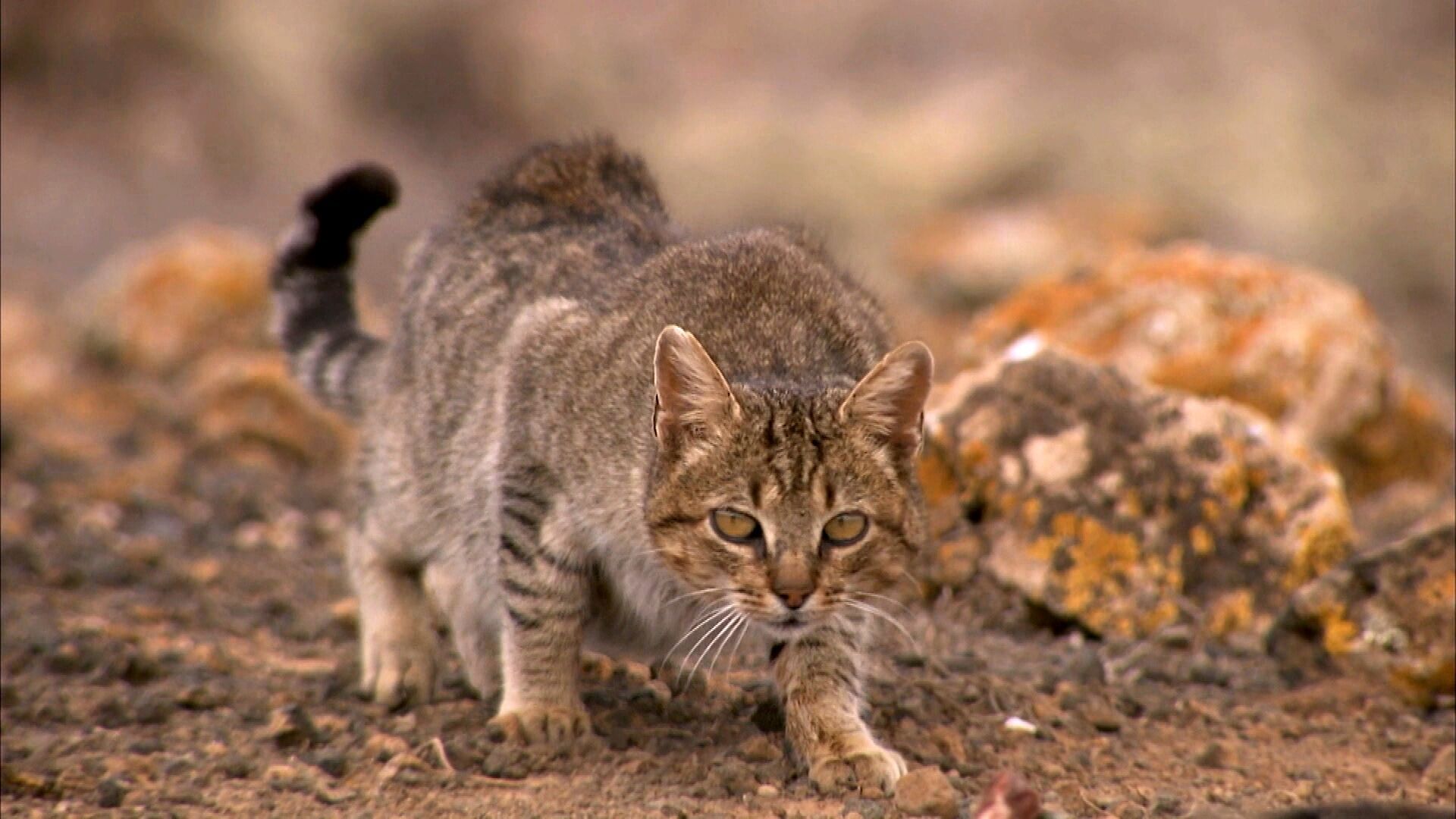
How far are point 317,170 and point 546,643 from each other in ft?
44.2

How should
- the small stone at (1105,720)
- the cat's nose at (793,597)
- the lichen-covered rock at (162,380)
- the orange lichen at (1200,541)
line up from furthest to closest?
the lichen-covered rock at (162,380) < the orange lichen at (1200,541) < the small stone at (1105,720) < the cat's nose at (793,597)

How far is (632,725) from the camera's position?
15.9ft

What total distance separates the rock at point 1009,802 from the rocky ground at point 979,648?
13mm

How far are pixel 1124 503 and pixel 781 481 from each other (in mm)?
2020

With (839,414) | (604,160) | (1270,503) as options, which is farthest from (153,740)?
(1270,503)

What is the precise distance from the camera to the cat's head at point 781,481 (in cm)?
413

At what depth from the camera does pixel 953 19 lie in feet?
65.7

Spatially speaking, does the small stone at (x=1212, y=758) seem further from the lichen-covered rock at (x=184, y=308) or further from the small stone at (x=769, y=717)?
the lichen-covered rock at (x=184, y=308)

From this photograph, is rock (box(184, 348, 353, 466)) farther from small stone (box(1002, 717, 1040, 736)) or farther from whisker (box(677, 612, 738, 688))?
small stone (box(1002, 717, 1040, 736))

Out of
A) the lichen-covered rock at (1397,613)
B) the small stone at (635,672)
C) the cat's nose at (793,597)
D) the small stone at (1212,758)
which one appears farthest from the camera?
the small stone at (635,672)

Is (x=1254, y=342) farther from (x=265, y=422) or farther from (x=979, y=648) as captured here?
(x=265, y=422)

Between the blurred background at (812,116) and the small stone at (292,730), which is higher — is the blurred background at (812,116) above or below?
above

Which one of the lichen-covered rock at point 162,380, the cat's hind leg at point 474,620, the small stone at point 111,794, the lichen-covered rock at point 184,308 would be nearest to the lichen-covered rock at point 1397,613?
the cat's hind leg at point 474,620

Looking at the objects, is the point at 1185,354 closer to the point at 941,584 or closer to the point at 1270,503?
the point at 1270,503
